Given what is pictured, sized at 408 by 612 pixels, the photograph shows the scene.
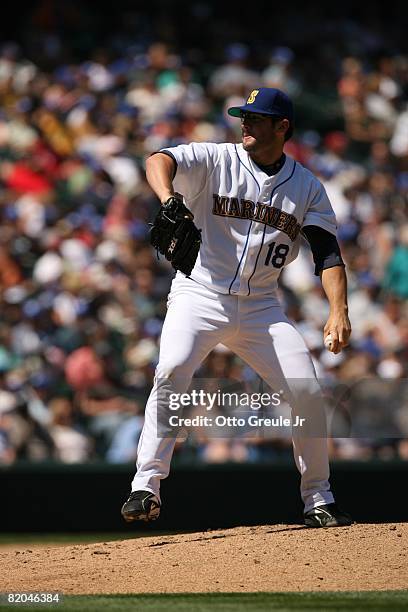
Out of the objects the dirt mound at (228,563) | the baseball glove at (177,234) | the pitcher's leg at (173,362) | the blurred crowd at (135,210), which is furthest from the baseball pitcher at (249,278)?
the blurred crowd at (135,210)

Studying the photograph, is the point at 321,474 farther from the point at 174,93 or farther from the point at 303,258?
the point at 174,93

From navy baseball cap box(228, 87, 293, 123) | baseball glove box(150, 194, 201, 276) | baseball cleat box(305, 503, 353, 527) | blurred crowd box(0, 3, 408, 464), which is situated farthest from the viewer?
blurred crowd box(0, 3, 408, 464)

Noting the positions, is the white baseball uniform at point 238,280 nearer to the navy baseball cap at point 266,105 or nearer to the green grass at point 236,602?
the navy baseball cap at point 266,105

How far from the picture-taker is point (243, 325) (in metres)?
5.13

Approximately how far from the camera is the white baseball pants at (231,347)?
500cm

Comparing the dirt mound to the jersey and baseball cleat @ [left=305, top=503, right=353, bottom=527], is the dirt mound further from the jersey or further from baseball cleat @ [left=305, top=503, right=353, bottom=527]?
the jersey

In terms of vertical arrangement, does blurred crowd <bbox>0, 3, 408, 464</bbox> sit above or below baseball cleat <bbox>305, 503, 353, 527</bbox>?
above

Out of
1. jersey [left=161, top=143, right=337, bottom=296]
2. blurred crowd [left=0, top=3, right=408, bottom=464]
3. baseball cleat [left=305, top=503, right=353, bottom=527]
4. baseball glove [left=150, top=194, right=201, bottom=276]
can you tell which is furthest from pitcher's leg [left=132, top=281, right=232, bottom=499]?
blurred crowd [left=0, top=3, right=408, bottom=464]

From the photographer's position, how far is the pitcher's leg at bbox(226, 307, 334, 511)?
5.15 m

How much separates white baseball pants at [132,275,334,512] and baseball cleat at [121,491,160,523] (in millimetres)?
33

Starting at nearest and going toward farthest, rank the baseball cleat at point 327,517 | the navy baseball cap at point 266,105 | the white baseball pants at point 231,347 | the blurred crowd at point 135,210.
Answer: the white baseball pants at point 231,347, the navy baseball cap at point 266,105, the baseball cleat at point 327,517, the blurred crowd at point 135,210

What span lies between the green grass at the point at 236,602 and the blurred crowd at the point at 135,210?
334 centimetres

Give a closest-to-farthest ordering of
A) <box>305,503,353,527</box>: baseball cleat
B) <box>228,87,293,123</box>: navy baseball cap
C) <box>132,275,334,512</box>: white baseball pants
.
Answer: <box>132,275,334,512</box>: white baseball pants, <box>228,87,293,123</box>: navy baseball cap, <box>305,503,353,527</box>: baseball cleat

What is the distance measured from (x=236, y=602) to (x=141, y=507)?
0.87 m
